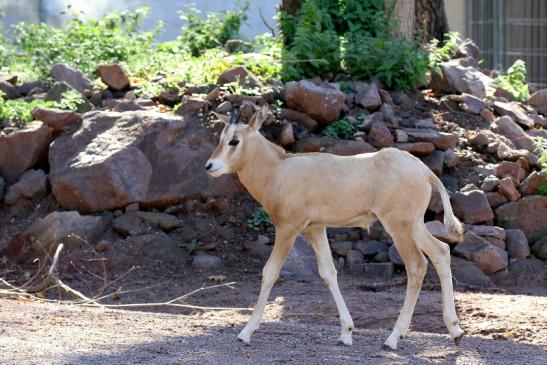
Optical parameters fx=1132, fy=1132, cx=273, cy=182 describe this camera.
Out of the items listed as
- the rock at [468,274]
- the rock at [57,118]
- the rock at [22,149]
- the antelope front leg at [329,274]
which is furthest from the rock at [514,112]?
the antelope front leg at [329,274]

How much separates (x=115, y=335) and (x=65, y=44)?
7958mm

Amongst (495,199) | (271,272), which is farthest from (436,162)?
(271,272)

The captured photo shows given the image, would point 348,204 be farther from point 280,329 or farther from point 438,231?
point 438,231

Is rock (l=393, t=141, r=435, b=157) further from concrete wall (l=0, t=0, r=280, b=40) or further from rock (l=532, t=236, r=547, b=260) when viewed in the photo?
concrete wall (l=0, t=0, r=280, b=40)

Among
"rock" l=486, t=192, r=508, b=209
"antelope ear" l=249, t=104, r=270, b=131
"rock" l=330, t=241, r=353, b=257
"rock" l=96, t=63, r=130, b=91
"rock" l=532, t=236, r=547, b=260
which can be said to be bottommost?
"rock" l=532, t=236, r=547, b=260

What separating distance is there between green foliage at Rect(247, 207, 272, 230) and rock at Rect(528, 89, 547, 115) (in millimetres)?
4293

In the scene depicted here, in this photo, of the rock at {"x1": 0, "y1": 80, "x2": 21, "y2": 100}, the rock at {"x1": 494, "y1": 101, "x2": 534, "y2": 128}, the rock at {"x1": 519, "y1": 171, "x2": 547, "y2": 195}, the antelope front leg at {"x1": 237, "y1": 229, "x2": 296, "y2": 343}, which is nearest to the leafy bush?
the rock at {"x1": 0, "y1": 80, "x2": 21, "y2": 100}

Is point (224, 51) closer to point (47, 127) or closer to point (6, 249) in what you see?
point (47, 127)

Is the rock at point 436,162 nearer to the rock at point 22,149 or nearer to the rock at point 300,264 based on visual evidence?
the rock at point 300,264

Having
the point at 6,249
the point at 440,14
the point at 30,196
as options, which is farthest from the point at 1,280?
the point at 440,14

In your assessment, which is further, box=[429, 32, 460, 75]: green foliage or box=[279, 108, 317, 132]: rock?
box=[429, 32, 460, 75]: green foliage

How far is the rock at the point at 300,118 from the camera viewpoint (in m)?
11.8

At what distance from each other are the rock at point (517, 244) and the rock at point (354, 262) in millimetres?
1483

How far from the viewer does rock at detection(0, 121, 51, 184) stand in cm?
1197
